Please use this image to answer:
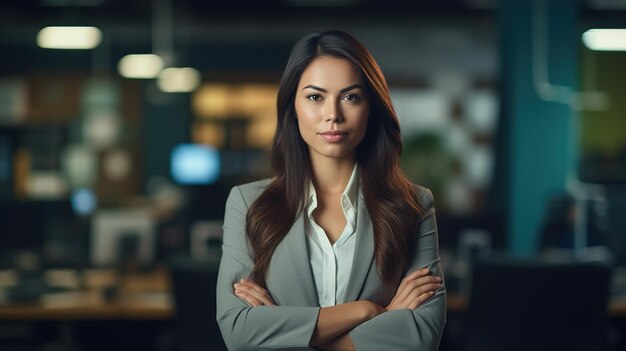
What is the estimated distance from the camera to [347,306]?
6.22 ft

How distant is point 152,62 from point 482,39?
5.85 m

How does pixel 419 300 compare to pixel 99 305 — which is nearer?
pixel 419 300

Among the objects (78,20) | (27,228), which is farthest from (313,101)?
(78,20)

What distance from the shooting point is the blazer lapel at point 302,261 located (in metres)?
1.92

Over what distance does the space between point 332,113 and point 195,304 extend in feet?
7.21

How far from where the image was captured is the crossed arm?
1886mm

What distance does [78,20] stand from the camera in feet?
42.3

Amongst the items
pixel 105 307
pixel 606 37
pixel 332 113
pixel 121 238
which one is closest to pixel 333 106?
pixel 332 113

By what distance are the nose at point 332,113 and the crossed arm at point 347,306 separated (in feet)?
1.27

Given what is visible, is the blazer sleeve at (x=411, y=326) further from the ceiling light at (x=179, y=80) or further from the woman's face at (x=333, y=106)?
the ceiling light at (x=179, y=80)

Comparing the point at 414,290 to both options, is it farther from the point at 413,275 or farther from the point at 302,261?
the point at 302,261

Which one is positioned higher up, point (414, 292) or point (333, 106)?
point (333, 106)

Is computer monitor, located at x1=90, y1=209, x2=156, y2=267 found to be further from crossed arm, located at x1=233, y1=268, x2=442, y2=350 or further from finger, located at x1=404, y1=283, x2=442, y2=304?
finger, located at x1=404, y1=283, x2=442, y2=304

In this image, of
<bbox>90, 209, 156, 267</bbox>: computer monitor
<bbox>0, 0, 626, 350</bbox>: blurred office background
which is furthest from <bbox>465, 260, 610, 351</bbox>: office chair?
<bbox>0, 0, 626, 350</bbox>: blurred office background
